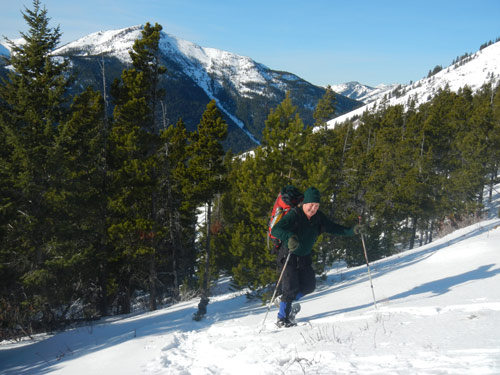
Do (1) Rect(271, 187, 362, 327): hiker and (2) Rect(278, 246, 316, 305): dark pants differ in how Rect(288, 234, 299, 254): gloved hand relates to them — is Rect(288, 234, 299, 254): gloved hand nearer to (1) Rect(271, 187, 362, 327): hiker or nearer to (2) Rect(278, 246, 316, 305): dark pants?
(1) Rect(271, 187, 362, 327): hiker

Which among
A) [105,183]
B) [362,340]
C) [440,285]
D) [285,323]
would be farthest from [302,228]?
[105,183]

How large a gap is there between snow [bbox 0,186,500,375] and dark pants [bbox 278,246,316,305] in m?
0.48

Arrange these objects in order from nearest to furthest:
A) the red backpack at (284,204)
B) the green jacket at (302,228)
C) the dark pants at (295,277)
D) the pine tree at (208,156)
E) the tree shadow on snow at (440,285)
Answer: the green jacket at (302,228) < the dark pants at (295,277) < the red backpack at (284,204) < the tree shadow on snow at (440,285) < the pine tree at (208,156)

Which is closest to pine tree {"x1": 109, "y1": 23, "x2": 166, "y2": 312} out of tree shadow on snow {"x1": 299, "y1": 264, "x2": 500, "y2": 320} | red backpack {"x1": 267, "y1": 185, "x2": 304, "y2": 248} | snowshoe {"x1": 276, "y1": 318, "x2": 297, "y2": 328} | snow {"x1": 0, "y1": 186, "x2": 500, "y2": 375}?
snow {"x1": 0, "y1": 186, "x2": 500, "y2": 375}

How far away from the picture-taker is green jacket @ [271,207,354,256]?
5000 mm

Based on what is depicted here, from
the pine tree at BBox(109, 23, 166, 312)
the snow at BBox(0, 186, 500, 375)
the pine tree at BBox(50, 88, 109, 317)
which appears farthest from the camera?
the pine tree at BBox(109, 23, 166, 312)

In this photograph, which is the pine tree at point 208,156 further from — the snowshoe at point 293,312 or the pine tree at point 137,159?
the snowshoe at point 293,312

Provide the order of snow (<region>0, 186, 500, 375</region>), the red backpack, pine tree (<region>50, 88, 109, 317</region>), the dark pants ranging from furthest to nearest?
pine tree (<region>50, 88, 109, 317</region>) → the red backpack → the dark pants → snow (<region>0, 186, 500, 375</region>)

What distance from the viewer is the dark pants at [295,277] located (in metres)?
5.14

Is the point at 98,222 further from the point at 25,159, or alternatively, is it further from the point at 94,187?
the point at 25,159

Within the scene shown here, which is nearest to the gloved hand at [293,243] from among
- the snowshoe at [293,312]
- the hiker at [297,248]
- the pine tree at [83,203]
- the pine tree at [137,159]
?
the hiker at [297,248]

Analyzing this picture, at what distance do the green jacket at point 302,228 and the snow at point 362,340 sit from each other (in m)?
1.20

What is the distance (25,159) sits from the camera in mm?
11406

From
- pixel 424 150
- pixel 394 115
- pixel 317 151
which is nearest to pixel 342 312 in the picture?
pixel 317 151
